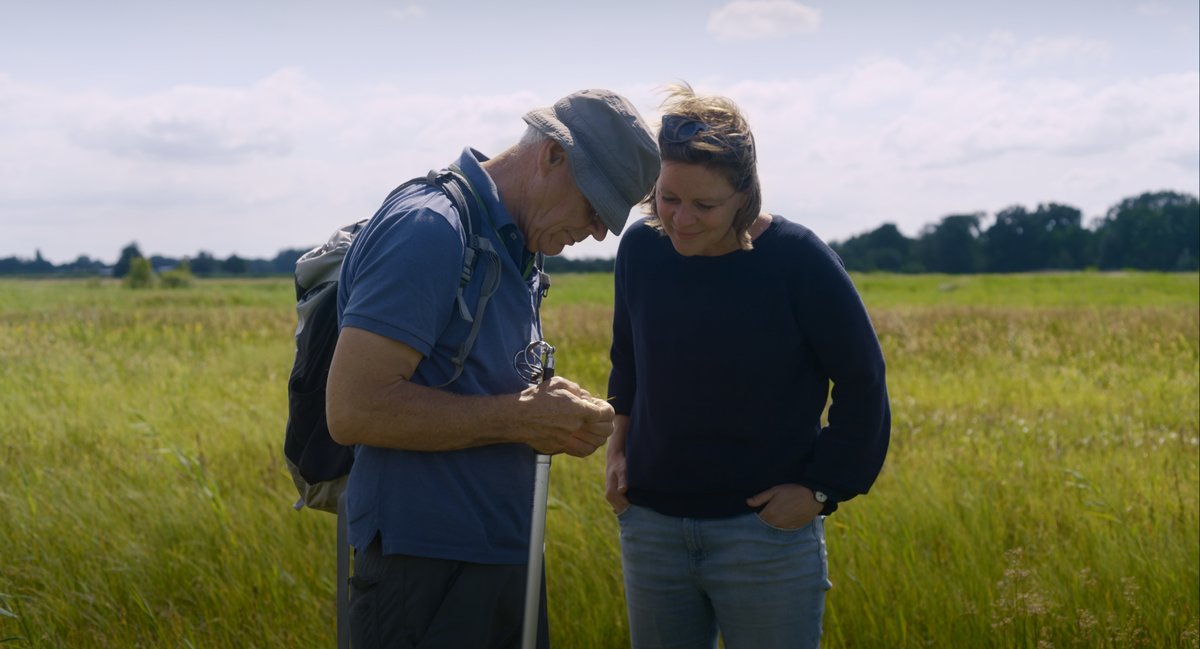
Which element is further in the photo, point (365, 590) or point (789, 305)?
point (789, 305)

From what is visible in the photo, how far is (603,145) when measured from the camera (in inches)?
85.7

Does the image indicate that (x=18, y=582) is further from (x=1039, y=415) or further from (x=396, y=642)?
(x=1039, y=415)

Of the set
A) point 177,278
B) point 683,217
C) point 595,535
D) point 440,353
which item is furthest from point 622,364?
point 177,278

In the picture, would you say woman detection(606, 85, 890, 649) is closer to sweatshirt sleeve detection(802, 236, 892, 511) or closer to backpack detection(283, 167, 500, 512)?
sweatshirt sleeve detection(802, 236, 892, 511)

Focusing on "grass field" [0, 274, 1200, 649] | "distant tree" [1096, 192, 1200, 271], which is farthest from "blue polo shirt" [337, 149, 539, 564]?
"distant tree" [1096, 192, 1200, 271]

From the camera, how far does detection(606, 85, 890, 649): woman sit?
8.09 ft

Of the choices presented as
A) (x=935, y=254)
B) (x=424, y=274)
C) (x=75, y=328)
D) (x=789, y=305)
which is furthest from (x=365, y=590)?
(x=935, y=254)

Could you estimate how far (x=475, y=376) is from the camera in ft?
7.20

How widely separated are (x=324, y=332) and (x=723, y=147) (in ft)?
3.14

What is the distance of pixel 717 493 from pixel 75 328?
1800 centimetres

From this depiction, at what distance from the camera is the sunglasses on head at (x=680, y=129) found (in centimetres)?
241

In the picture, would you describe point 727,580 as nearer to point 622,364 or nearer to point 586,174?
point 622,364

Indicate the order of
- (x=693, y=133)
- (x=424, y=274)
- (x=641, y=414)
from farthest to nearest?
(x=641, y=414)
(x=693, y=133)
(x=424, y=274)

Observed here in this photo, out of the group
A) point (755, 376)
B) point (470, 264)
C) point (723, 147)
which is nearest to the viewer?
point (470, 264)
